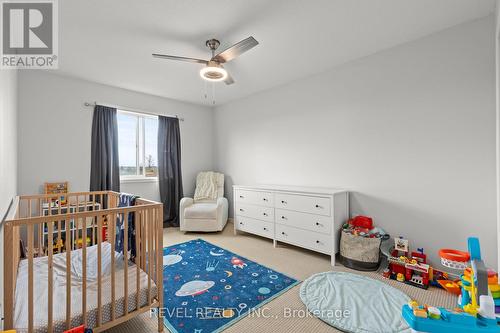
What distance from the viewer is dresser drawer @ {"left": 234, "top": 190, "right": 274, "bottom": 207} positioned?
3205mm

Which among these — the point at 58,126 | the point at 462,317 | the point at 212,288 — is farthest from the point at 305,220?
the point at 58,126

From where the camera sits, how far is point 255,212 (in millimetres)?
3416

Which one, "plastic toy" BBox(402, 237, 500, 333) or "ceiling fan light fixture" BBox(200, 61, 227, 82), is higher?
"ceiling fan light fixture" BBox(200, 61, 227, 82)

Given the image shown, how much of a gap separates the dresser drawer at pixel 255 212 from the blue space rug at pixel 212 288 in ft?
2.34

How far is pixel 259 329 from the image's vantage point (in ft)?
5.15

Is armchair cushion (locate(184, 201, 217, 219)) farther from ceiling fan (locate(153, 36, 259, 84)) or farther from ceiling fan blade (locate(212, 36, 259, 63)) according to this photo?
ceiling fan blade (locate(212, 36, 259, 63))

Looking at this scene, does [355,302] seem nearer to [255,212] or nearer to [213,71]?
[255,212]

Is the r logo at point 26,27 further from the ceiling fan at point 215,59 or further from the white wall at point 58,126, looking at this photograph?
the ceiling fan at point 215,59

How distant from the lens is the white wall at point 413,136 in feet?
6.82

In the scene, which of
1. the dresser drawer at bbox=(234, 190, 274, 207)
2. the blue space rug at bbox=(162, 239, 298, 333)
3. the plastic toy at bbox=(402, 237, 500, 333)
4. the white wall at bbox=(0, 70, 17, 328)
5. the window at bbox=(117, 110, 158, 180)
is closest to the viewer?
the plastic toy at bbox=(402, 237, 500, 333)

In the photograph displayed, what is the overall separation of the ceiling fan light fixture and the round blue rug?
89.9 inches

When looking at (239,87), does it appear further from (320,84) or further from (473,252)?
(473,252)

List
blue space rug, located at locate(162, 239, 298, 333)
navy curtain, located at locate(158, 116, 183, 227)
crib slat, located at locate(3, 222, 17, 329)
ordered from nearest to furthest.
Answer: crib slat, located at locate(3, 222, 17, 329)
blue space rug, located at locate(162, 239, 298, 333)
navy curtain, located at locate(158, 116, 183, 227)

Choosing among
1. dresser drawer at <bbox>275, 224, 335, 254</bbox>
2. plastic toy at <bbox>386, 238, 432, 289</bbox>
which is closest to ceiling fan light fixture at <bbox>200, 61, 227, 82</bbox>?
dresser drawer at <bbox>275, 224, 335, 254</bbox>
